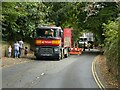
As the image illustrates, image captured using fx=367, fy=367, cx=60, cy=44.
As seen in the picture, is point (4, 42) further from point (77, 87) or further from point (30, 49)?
point (77, 87)

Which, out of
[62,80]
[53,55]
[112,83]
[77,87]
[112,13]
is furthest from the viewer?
[112,13]

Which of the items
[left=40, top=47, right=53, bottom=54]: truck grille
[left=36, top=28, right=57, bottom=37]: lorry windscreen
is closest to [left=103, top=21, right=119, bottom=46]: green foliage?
[left=36, top=28, right=57, bottom=37]: lorry windscreen

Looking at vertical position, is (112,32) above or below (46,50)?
above

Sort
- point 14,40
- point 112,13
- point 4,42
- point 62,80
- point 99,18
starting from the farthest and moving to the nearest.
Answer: point 99,18 < point 112,13 < point 14,40 < point 4,42 < point 62,80

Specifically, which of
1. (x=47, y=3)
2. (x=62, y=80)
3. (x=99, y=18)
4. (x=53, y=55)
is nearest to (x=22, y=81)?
(x=62, y=80)

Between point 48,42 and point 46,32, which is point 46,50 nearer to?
point 48,42

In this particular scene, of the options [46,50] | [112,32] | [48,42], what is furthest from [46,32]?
[112,32]

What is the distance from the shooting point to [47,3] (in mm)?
51688

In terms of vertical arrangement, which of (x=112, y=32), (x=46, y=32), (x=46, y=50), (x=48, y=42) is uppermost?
(x=46, y=32)

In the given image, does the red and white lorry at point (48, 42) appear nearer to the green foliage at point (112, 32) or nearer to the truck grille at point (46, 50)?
the truck grille at point (46, 50)

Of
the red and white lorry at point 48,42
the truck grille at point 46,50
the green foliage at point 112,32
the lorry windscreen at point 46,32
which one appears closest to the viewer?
the green foliage at point 112,32

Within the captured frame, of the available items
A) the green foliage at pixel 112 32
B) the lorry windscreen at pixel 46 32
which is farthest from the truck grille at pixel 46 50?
the green foliage at pixel 112 32

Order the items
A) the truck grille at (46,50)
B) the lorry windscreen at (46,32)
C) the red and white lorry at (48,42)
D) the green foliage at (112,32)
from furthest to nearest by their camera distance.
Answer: the truck grille at (46,50)
the red and white lorry at (48,42)
the lorry windscreen at (46,32)
the green foliage at (112,32)

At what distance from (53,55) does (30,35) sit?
9.81 meters
